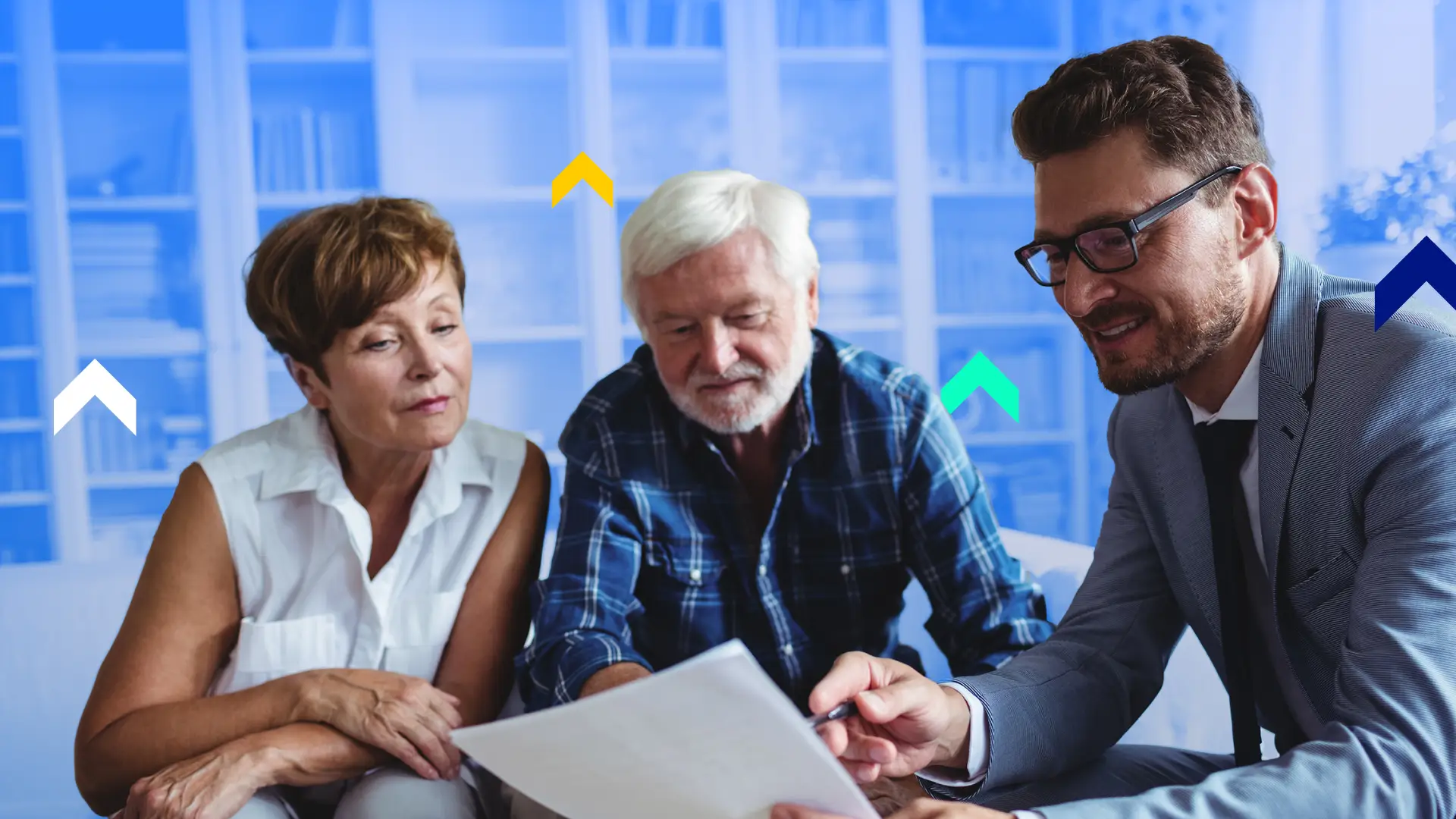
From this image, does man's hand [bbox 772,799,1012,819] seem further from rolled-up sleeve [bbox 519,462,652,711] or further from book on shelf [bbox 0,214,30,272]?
book on shelf [bbox 0,214,30,272]

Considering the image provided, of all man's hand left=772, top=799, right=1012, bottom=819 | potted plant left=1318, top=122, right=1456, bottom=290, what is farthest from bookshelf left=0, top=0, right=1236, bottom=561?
man's hand left=772, top=799, right=1012, bottom=819

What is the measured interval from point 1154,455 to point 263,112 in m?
2.77

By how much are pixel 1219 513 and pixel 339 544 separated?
1.22m

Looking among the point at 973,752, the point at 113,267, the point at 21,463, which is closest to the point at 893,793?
the point at 973,752

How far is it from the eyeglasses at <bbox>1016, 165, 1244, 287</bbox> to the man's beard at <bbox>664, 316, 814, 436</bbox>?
Result: 443mm

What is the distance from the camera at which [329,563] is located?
1809 millimetres

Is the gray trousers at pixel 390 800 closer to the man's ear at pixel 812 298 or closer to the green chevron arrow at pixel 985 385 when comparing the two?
the man's ear at pixel 812 298

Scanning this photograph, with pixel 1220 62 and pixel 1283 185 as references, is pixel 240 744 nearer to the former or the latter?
pixel 1220 62

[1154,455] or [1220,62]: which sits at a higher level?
[1220,62]

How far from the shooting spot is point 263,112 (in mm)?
3365


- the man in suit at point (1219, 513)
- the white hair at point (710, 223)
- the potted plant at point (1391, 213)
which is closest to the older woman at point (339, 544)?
the white hair at point (710, 223)

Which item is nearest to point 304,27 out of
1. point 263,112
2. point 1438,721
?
point 263,112

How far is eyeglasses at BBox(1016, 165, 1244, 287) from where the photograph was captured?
1.29 metres

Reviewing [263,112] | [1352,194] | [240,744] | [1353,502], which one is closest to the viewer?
[1353,502]
